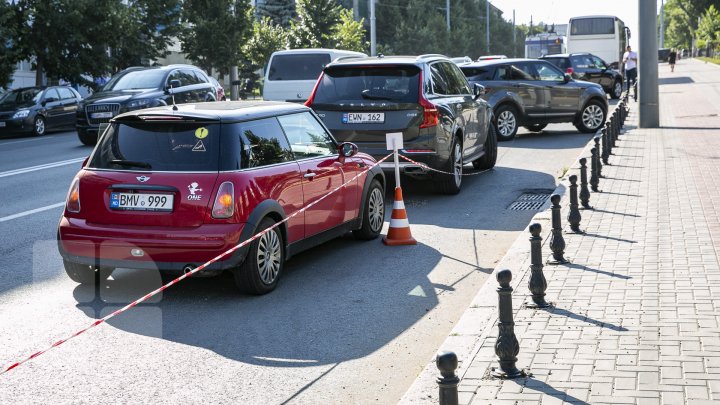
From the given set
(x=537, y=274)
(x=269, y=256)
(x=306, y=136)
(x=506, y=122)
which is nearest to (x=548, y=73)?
(x=506, y=122)

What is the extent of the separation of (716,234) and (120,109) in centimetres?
1568

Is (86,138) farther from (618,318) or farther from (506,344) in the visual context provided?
(506,344)

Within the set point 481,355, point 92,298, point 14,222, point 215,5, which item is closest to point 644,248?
point 481,355

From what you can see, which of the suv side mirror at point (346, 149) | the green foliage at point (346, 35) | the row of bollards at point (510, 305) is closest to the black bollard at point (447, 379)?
the row of bollards at point (510, 305)

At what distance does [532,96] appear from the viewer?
72.9ft

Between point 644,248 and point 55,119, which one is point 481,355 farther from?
point 55,119

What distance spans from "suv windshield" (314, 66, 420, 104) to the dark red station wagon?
4335 millimetres

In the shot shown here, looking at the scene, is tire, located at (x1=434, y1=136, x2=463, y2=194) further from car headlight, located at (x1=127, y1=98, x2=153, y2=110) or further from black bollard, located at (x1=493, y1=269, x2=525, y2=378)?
car headlight, located at (x1=127, y1=98, x2=153, y2=110)

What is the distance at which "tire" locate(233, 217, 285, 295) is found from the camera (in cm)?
770

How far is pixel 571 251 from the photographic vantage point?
899 centimetres

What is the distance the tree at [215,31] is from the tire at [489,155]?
35693 mm

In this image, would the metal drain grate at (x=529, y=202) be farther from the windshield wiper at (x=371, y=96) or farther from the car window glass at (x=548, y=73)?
the car window glass at (x=548, y=73)

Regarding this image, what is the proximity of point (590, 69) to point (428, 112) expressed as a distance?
27.2 meters

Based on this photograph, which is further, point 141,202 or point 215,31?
point 215,31
